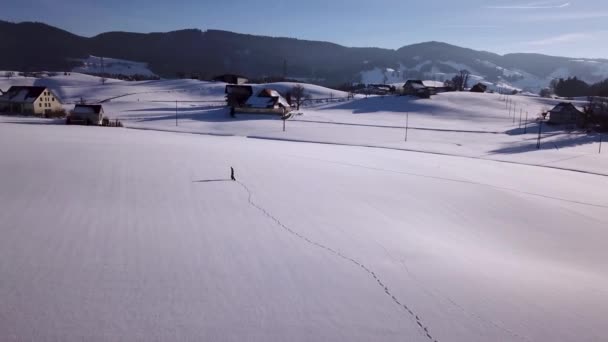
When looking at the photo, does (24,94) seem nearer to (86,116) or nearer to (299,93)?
(86,116)

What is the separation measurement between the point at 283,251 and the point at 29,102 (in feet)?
134

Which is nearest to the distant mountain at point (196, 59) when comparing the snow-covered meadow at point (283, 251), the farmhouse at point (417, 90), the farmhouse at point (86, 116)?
the farmhouse at point (417, 90)

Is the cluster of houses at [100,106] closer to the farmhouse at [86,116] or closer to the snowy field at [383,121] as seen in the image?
the farmhouse at [86,116]

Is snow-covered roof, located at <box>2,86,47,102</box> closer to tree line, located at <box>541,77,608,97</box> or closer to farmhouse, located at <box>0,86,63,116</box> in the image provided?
farmhouse, located at <box>0,86,63,116</box>

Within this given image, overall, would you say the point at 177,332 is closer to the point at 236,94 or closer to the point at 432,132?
the point at 432,132

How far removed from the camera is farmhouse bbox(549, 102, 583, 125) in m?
43.2

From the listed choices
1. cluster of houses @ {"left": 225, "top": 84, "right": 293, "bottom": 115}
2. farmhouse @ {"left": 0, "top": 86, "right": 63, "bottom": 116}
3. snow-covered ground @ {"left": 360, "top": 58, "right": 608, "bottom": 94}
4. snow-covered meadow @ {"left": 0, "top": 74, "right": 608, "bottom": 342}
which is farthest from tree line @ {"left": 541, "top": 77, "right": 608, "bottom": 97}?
farmhouse @ {"left": 0, "top": 86, "right": 63, "bottom": 116}

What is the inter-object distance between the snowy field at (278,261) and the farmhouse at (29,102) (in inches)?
1197

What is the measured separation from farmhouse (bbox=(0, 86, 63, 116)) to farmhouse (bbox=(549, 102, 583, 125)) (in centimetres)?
5318

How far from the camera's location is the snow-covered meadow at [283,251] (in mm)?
4062

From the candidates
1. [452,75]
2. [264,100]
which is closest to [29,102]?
[264,100]

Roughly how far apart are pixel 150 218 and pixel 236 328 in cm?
401

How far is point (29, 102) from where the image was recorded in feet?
120

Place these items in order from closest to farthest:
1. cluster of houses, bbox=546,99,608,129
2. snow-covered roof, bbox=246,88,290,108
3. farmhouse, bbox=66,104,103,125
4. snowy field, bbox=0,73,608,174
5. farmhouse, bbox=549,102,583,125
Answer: snowy field, bbox=0,73,608,174 < farmhouse, bbox=66,104,103,125 < cluster of houses, bbox=546,99,608,129 < farmhouse, bbox=549,102,583,125 < snow-covered roof, bbox=246,88,290,108
